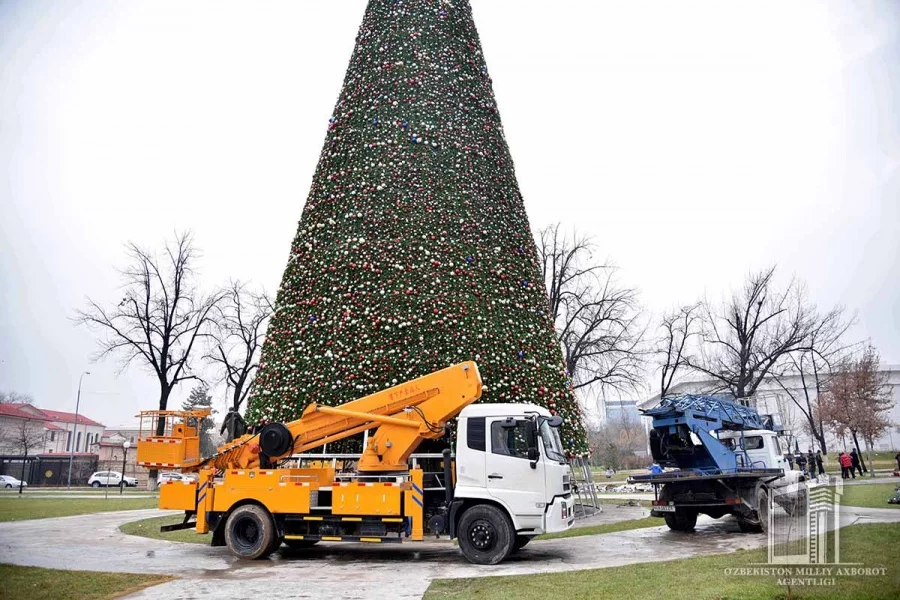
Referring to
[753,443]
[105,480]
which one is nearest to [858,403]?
[753,443]

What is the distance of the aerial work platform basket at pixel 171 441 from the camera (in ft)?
36.0

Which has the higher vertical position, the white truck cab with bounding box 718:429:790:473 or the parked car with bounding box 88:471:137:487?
the white truck cab with bounding box 718:429:790:473

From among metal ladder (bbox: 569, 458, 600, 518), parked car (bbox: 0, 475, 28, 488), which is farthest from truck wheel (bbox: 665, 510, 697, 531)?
parked car (bbox: 0, 475, 28, 488)

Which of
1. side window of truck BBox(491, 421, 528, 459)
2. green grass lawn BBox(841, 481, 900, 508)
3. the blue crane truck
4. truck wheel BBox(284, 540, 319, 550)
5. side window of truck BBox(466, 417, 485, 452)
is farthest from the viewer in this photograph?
green grass lawn BBox(841, 481, 900, 508)

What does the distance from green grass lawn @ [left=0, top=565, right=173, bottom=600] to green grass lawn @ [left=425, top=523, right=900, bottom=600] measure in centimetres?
406

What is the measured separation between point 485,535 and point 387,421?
98.1 inches

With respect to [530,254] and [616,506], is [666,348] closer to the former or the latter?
[616,506]

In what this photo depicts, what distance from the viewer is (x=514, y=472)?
10.1 m

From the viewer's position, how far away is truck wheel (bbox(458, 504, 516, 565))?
9.84m

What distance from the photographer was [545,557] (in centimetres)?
1061

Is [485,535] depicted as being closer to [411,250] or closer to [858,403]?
[411,250]

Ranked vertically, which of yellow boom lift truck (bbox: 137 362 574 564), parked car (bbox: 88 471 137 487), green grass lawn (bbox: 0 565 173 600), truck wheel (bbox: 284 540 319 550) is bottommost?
parked car (bbox: 88 471 137 487)

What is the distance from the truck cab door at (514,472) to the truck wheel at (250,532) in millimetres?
3934

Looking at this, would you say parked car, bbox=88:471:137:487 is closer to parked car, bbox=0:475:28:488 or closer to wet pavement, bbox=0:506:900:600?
parked car, bbox=0:475:28:488
